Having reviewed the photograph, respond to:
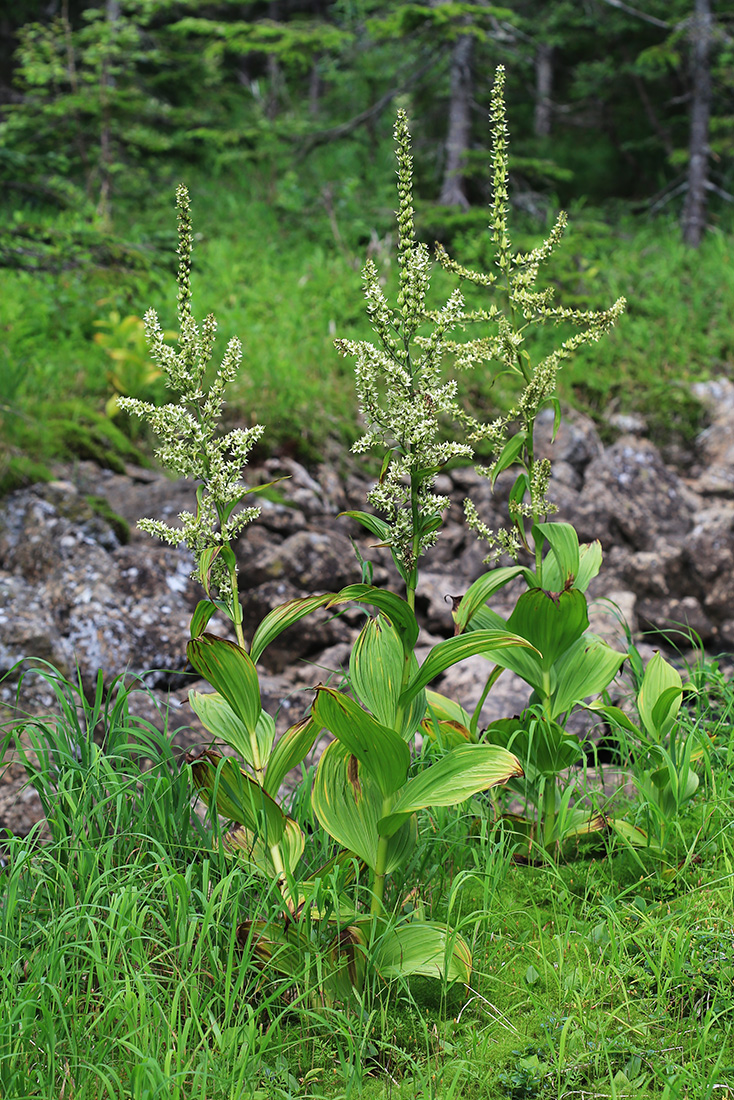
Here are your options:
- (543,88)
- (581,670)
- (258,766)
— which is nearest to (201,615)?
(258,766)

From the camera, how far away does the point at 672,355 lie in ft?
22.3

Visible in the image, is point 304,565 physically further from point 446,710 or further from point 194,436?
point 194,436

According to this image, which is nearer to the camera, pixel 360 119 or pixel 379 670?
pixel 379 670

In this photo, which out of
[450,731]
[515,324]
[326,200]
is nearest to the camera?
[515,324]

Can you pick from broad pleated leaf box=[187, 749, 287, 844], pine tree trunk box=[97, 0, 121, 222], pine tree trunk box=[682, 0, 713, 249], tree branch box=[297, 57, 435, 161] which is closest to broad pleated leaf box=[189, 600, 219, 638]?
broad pleated leaf box=[187, 749, 287, 844]

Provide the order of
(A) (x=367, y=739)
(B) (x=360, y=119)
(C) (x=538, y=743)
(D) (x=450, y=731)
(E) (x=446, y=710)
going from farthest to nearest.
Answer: (B) (x=360, y=119), (E) (x=446, y=710), (D) (x=450, y=731), (C) (x=538, y=743), (A) (x=367, y=739)

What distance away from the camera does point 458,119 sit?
8422mm

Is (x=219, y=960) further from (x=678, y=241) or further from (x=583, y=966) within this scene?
(x=678, y=241)

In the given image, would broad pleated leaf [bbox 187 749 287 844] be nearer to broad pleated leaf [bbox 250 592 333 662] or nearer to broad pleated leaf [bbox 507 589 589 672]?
broad pleated leaf [bbox 250 592 333 662]

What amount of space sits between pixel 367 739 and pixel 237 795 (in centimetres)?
48

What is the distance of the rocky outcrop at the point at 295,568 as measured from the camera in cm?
402

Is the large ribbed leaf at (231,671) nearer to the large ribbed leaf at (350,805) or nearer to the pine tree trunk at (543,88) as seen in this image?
the large ribbed leaf at (350,805)

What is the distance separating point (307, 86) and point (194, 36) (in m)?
2.28

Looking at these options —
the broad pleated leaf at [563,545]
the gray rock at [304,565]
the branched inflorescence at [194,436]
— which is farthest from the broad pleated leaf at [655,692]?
the gray rock at [304,565]
